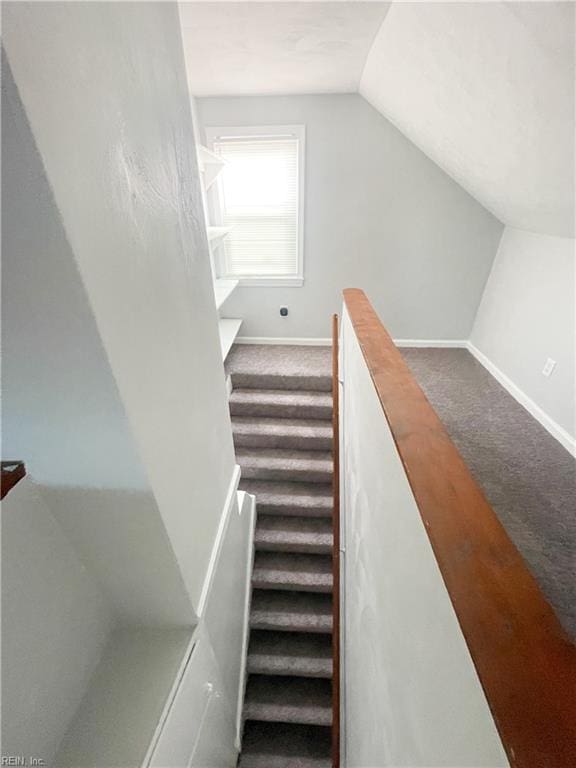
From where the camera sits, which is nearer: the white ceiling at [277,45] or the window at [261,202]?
the white ceiling at [277,45]

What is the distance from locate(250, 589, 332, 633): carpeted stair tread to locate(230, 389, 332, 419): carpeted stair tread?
1.33 m

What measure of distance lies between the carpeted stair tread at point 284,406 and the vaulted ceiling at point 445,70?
6.52 ft

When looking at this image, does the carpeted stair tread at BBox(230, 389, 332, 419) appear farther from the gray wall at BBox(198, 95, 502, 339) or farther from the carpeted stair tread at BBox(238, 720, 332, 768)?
the carpeted stair tread at BBox(238, 720, 332, 768)

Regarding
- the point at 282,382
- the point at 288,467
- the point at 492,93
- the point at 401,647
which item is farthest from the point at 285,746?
the point at 492,93

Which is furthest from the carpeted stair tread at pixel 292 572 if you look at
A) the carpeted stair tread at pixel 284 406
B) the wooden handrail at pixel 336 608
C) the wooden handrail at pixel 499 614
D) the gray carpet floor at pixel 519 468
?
the wooden handrail at pixel 499 614

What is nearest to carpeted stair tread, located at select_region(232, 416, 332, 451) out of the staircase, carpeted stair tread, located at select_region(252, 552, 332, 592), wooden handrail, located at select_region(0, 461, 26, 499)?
the staircase

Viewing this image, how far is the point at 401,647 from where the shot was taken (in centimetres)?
68

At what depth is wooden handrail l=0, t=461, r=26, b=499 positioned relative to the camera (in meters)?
0.53

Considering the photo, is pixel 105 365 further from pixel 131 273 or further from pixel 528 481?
pixel 528 481

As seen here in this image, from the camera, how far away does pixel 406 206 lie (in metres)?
2.96

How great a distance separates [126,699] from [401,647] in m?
0.69

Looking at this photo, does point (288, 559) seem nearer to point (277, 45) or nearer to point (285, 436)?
point (285, 436)

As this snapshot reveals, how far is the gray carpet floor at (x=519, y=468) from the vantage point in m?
1.40

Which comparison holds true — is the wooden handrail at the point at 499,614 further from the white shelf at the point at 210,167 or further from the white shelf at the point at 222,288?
the white shelf at the point at 210,167
